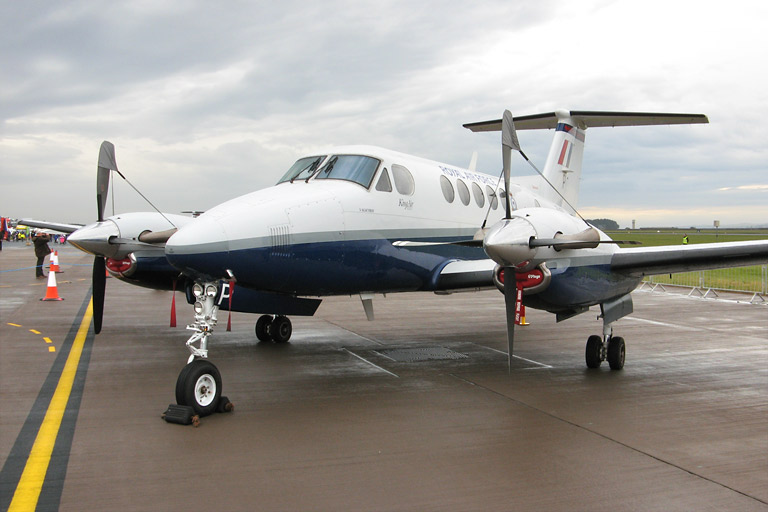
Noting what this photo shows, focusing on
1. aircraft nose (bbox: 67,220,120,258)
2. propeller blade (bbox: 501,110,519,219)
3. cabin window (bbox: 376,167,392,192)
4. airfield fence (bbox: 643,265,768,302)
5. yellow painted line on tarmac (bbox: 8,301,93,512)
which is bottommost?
yellow painted line on tarmac (bbox: 8,301,93,512)

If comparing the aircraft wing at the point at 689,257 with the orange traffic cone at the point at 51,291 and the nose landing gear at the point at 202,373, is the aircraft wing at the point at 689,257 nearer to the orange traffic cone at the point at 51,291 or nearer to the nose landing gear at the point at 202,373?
the nose landing gear at the point at 202,373

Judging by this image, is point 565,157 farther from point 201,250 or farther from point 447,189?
point 201,250

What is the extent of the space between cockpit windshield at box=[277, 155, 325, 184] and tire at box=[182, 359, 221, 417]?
2935 mm

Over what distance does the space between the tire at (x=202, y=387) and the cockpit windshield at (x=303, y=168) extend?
116 inches

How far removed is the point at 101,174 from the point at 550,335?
871 cm

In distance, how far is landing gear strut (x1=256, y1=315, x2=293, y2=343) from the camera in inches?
444

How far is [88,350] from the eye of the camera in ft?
33.9

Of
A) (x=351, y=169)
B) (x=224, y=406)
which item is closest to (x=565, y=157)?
(x=351, y=169)

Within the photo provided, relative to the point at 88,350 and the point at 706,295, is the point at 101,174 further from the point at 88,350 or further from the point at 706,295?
the point at 706,295

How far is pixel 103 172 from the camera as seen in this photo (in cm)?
1023

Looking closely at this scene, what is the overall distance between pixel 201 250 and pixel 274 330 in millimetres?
4889

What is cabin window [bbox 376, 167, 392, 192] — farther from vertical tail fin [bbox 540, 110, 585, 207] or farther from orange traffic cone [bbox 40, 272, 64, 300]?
orange traffic cone [bbox 40, 272, 64, 300]

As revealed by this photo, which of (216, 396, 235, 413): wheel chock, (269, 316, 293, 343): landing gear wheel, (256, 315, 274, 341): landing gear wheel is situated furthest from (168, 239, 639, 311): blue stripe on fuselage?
(256, 315, 274, 341): landing gear wheel

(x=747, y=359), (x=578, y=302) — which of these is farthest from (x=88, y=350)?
(x=747, y=359)
